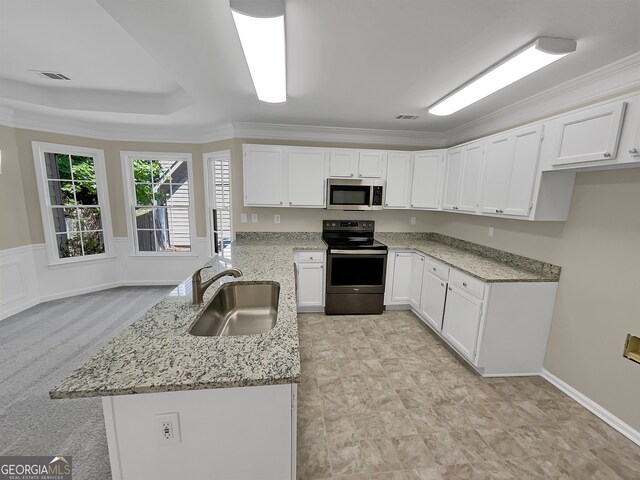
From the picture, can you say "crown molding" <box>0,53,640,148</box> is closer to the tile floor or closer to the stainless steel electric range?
the stainless steel electric range

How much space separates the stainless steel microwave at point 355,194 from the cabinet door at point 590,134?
72.7 inches

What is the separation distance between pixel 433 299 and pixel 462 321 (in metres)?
0.52

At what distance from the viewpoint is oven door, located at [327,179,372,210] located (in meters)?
3.51

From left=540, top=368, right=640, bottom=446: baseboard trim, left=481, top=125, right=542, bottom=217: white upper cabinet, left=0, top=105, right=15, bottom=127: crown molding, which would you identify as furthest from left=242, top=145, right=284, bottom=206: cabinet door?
left=540, top=368, right=640, bottom=446: baseboard trim

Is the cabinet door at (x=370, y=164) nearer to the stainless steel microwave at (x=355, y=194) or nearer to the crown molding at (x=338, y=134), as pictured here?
the stainless steel microwave at (x=355, y=194)

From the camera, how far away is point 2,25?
1.91m

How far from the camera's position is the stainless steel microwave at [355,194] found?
3.51 m

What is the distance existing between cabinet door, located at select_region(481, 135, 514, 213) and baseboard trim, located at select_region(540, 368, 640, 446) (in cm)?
159

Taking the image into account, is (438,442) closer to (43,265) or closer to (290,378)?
(290,378)

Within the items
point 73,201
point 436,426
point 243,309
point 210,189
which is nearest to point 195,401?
point 243,309

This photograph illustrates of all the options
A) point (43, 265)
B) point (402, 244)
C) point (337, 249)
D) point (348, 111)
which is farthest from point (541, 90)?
point (43, 265)

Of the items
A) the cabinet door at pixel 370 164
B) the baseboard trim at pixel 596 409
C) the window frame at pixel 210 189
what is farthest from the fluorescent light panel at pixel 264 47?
the baseboard trim at pixel 596 409

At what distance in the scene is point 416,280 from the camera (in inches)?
138

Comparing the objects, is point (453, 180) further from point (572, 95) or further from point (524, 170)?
point (572, 95)
